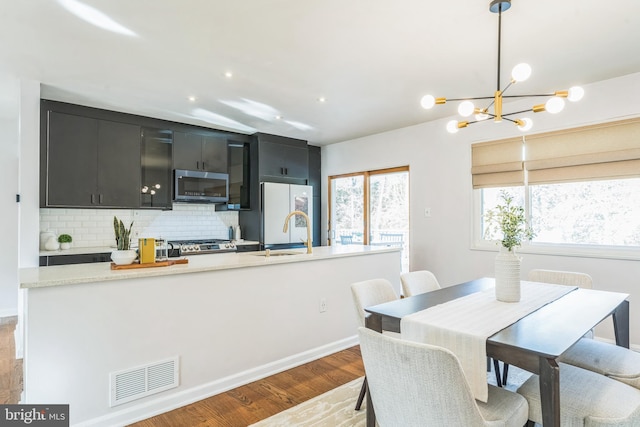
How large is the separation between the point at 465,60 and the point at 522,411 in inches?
99.4

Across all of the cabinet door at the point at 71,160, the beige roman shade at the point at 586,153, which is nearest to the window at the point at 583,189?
the beige roman shade at the point at 586,153

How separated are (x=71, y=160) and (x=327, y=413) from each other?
3.72 m

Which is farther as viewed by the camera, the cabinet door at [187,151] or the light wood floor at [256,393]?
the cabinet door at [187,151]

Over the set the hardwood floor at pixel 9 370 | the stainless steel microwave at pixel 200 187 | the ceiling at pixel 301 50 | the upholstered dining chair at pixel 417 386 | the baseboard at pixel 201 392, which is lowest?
the hardwood floor at pixel 9 370

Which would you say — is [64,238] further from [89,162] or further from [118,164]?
[118,164]

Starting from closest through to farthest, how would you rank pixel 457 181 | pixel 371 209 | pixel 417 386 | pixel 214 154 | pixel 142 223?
pixel 417 386 < pixel 457 181 < pixel 142 223 < pixel 214 154 < pixel 371 209

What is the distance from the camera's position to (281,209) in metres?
5.27

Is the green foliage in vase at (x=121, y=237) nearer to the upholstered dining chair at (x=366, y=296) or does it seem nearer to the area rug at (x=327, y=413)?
the area rug at (x=327, y=413)

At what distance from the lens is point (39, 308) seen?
1.85 metres

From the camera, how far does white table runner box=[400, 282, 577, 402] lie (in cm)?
146

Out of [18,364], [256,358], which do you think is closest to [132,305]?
[256,358]

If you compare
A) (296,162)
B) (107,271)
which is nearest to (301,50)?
(107,271)

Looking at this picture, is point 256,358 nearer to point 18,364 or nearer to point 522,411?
point 522,411

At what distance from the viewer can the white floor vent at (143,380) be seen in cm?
207
